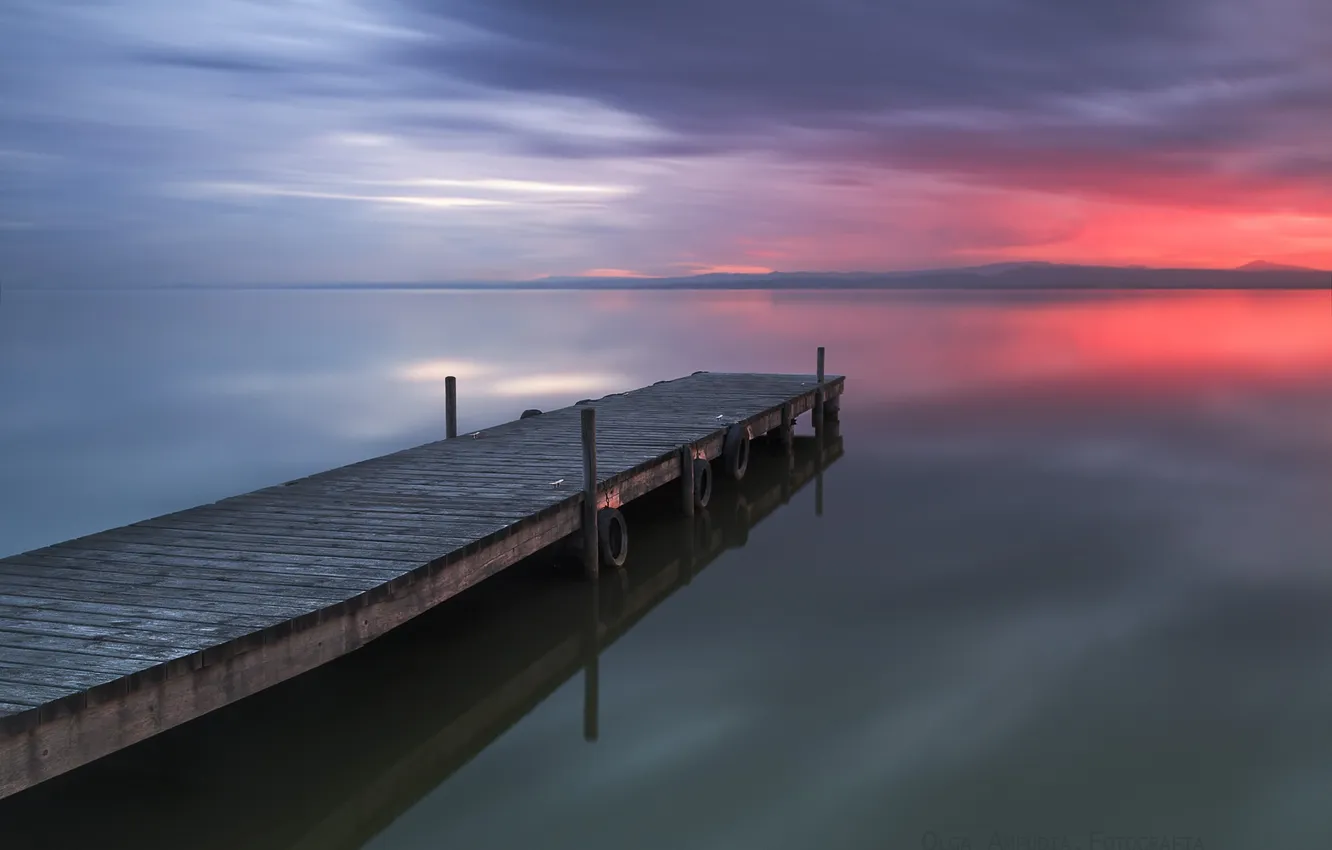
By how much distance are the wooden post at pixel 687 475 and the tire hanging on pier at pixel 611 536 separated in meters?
2.18

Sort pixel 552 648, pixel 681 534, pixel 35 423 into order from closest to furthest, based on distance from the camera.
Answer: pixel 552 648 < pixel 681 534 < pixel 35 423

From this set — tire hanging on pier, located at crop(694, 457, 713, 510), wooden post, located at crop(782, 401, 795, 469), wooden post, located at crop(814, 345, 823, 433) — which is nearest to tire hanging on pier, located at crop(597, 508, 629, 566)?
tire hanging on pier, located at crop(694, 457, 713, 510)

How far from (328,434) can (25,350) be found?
97.7ft

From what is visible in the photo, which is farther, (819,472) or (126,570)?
(819,472)

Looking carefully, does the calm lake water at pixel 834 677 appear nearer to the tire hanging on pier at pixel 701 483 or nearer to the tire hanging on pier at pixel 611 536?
the tire hanging on pier at pixel 611 536

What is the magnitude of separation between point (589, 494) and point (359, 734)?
138 inches

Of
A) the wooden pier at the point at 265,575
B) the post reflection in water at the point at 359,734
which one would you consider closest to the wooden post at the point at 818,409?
the wooden pier at the point at 265,575

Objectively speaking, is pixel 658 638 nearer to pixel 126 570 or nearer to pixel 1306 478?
pixel 126 570

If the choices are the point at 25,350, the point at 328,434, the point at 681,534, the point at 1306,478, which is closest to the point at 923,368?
the point at 1306,478

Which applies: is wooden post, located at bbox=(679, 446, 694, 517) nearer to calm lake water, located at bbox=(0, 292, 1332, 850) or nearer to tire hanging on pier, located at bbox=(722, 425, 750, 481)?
calm lake water, located at bbox=(0, 292, 1332, 850)

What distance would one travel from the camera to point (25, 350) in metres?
44.0

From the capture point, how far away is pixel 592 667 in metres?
8.70

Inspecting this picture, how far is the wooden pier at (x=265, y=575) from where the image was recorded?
493cm

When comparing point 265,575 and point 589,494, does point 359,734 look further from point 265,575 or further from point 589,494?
point 589,494
